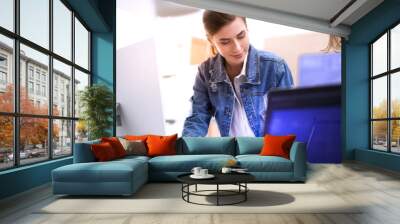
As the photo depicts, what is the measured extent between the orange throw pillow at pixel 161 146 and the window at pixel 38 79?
161 centimetres

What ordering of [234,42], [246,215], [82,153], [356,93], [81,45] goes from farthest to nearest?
[356,93], [234,42], [81,45], [82,153], [246,215]

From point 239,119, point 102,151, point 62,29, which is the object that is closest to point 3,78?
point 102,151

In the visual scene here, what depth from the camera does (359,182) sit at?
238 inches

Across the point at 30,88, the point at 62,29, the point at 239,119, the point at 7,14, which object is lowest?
the point at 239,119

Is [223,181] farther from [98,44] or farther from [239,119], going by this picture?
[98,44]

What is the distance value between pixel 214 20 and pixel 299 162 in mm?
4418

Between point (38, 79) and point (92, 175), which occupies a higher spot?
point (38, 79)

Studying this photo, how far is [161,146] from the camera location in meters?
6.56

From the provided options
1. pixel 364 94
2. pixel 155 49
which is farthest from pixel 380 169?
pixel 155 49

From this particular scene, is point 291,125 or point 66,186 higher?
point 291,125

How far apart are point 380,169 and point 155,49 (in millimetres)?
5572

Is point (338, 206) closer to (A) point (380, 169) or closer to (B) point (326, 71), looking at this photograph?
(A) point (380, 169)

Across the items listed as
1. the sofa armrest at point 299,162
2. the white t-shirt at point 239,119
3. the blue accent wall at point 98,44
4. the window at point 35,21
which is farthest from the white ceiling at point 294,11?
the window at point 35,21

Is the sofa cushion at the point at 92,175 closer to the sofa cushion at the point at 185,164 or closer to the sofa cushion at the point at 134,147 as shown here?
the sofa cushion at the point at 185,164
